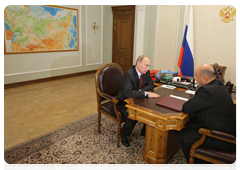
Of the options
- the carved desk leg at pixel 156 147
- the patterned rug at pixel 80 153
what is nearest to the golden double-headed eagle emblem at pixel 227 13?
the patterned rug at pixel 80 153

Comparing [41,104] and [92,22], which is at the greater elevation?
[92,22]

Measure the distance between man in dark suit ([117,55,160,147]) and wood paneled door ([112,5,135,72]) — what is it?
4.64m

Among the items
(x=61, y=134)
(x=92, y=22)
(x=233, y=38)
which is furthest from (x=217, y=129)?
(x=92, y=22)

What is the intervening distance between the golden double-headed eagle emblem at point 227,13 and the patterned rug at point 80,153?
10.2ft

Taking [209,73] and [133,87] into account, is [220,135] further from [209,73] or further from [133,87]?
[133,87]

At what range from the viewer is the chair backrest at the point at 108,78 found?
2.87 m

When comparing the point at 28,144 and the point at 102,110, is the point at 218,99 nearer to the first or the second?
the point at 102,110

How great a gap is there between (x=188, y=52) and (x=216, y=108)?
2.99 m

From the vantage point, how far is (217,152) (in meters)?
1.81

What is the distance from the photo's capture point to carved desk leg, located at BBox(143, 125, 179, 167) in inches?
89.2

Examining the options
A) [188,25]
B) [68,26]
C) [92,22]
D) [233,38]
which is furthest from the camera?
[92,22]

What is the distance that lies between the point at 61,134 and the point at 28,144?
0.49m

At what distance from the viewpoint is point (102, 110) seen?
9.72 ft

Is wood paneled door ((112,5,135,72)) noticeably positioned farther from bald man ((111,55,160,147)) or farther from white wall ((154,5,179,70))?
bald man ((111,55,160,147))
